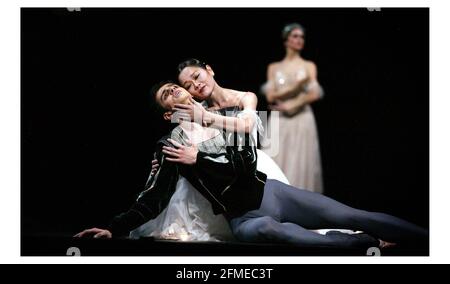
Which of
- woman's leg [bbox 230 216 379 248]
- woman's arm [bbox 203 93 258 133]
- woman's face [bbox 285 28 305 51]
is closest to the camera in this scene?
woman's leg [bbox 230 216 379 248]

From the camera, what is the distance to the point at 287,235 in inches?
117

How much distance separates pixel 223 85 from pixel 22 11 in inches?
37.6

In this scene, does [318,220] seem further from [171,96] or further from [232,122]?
[171,96]

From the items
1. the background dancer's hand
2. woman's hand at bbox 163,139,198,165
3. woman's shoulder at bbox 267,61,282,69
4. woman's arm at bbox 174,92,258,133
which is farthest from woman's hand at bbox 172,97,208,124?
woman's shoulder at bbox 267,61,282,69

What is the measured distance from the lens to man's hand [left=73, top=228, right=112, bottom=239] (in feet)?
10.0

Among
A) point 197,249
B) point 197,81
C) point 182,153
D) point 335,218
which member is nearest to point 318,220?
point 335,218

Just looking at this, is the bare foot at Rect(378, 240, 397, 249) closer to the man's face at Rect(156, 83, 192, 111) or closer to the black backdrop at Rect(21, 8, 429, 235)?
the black backdrop at Rect(21, 8, 429, 235)

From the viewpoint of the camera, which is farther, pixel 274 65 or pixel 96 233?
pixel 274 65

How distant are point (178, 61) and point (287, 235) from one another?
89 cm

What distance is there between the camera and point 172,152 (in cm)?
306

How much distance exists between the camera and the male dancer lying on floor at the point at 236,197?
9.95 ft

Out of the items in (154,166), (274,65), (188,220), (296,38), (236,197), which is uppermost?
(296,38)

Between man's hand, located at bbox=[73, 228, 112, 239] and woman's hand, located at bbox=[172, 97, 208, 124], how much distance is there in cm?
60
